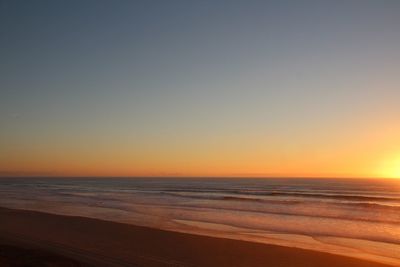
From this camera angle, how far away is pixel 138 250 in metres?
13.6

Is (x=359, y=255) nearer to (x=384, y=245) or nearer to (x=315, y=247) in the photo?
(x=315, y=247)

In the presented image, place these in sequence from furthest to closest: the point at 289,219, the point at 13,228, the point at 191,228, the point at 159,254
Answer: the point at 289,219
the point at 191,228
the point at 13,228
the point at 159,254

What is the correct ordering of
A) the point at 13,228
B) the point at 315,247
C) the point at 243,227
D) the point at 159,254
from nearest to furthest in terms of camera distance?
the point at 159,254, the point at 315,247, the point at 13,228, the point at 243,227

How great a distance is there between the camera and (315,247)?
15.8m

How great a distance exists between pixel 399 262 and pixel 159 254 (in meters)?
7.63

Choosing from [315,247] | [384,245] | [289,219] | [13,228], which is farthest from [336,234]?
[13,228]

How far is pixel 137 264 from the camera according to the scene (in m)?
11.3

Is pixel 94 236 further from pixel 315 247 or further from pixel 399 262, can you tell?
pixel 399 262

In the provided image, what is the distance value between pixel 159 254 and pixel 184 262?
4.53ft

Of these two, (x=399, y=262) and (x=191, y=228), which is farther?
(x=191, y=228)

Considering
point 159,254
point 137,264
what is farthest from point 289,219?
point 137,264

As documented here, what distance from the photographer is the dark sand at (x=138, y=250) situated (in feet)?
38.2

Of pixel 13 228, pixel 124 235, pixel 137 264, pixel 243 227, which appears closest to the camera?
pixel 137 264

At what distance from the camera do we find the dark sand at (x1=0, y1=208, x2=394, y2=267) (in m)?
11.6
